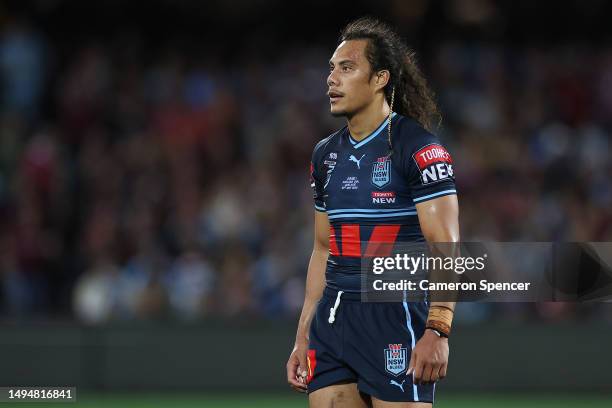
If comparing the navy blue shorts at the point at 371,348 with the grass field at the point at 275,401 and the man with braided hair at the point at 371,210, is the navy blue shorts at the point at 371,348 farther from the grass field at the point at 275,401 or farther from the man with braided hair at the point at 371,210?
the grass field at the point at 275,401

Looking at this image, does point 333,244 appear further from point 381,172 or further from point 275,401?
point 275,401

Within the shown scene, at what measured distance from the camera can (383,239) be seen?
5023 mm

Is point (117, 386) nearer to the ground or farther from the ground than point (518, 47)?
nearer to the ground

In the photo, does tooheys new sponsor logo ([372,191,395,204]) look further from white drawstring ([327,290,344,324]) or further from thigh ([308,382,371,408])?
thigh ([308,382,371,408])

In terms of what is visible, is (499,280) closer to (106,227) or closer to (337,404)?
(337,404)

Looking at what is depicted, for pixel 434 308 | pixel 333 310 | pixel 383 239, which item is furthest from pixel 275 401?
pixel 434 308

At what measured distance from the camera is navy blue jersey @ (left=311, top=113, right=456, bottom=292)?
488 cm

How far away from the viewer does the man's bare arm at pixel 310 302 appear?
5309 mm

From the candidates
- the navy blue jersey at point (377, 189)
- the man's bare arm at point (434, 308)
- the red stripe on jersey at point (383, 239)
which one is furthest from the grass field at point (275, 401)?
the man's bare arm at point (434, 308)

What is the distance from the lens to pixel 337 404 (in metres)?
5.04

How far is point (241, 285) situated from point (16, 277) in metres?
2.36

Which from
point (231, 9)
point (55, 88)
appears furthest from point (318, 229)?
point (231, 9)

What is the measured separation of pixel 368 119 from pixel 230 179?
7021 millimetres

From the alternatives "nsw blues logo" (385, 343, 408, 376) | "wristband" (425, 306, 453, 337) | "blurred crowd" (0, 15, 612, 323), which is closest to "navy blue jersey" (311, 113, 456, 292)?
"nsw blues logo" (385, 343, 408, 376)
